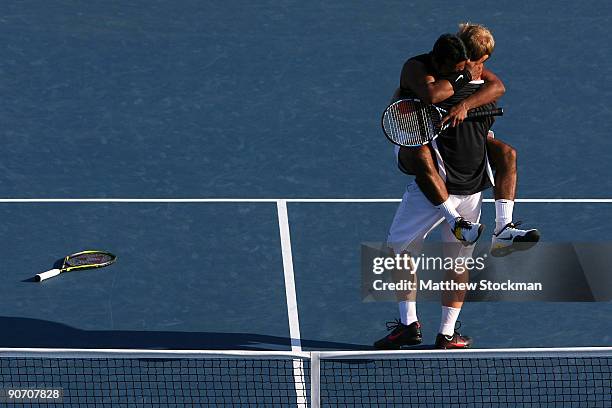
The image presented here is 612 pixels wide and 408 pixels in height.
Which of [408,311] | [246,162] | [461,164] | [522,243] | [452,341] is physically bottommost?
[452,341]

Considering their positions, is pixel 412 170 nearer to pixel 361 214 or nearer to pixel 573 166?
pixel 361 214

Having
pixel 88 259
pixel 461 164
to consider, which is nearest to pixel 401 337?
pixel 461 164

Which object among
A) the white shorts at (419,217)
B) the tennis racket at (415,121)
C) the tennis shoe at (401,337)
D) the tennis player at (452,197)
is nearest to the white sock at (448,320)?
the tennis player at (452,197)

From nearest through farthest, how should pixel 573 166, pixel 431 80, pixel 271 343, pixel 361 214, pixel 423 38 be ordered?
pixel 431 80 → pixel 271 343 → pixel 361 214 → pixel 573 166 → pixel 423 38

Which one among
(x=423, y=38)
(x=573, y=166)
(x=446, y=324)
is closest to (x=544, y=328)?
(x=446, y=324)

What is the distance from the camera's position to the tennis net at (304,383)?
10500mm

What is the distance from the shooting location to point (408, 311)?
1130 centimetres

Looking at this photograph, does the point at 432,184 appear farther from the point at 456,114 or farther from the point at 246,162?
the point at 246,162

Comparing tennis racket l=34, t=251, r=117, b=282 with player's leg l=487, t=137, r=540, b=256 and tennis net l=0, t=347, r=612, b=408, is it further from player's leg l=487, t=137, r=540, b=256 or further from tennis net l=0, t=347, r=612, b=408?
player's leg l=487, t=137, r=540, b=256

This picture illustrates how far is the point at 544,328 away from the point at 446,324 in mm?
1160

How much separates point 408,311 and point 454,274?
1.71 feet

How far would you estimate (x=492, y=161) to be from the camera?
36.1 ft

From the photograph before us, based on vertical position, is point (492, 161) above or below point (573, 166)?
below

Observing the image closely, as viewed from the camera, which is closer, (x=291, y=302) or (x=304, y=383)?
(x=304, y=383)
